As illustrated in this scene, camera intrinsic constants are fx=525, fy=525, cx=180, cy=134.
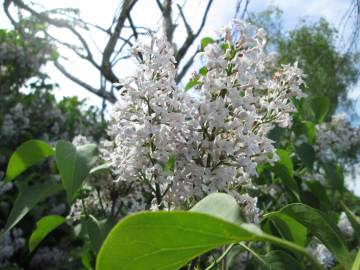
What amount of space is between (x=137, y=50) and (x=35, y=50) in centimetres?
355

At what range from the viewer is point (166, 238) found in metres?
0.43

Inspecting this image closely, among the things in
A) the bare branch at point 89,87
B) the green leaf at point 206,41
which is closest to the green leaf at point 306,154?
the green leaf at point 206,41

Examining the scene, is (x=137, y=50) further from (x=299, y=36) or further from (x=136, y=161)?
(x=299, y=36)

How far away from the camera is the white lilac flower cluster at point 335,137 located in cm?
221

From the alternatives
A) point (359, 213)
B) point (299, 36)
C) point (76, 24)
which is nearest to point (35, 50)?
point (76, 24)

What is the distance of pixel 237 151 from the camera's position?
810 millimetres

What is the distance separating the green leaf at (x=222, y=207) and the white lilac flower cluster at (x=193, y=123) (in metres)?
0.26

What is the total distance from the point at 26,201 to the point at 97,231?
16 cm

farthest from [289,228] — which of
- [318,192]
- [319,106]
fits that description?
[319,106]

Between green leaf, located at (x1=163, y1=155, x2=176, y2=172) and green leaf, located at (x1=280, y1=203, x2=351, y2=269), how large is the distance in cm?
18

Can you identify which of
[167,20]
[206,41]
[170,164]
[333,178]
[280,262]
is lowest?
[280,262]

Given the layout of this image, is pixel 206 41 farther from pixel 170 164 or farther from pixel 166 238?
pixel 166 238

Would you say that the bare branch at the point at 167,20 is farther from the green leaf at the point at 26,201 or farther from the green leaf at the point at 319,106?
the green leaf at the point at 26,201

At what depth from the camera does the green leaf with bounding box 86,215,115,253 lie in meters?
1.07
